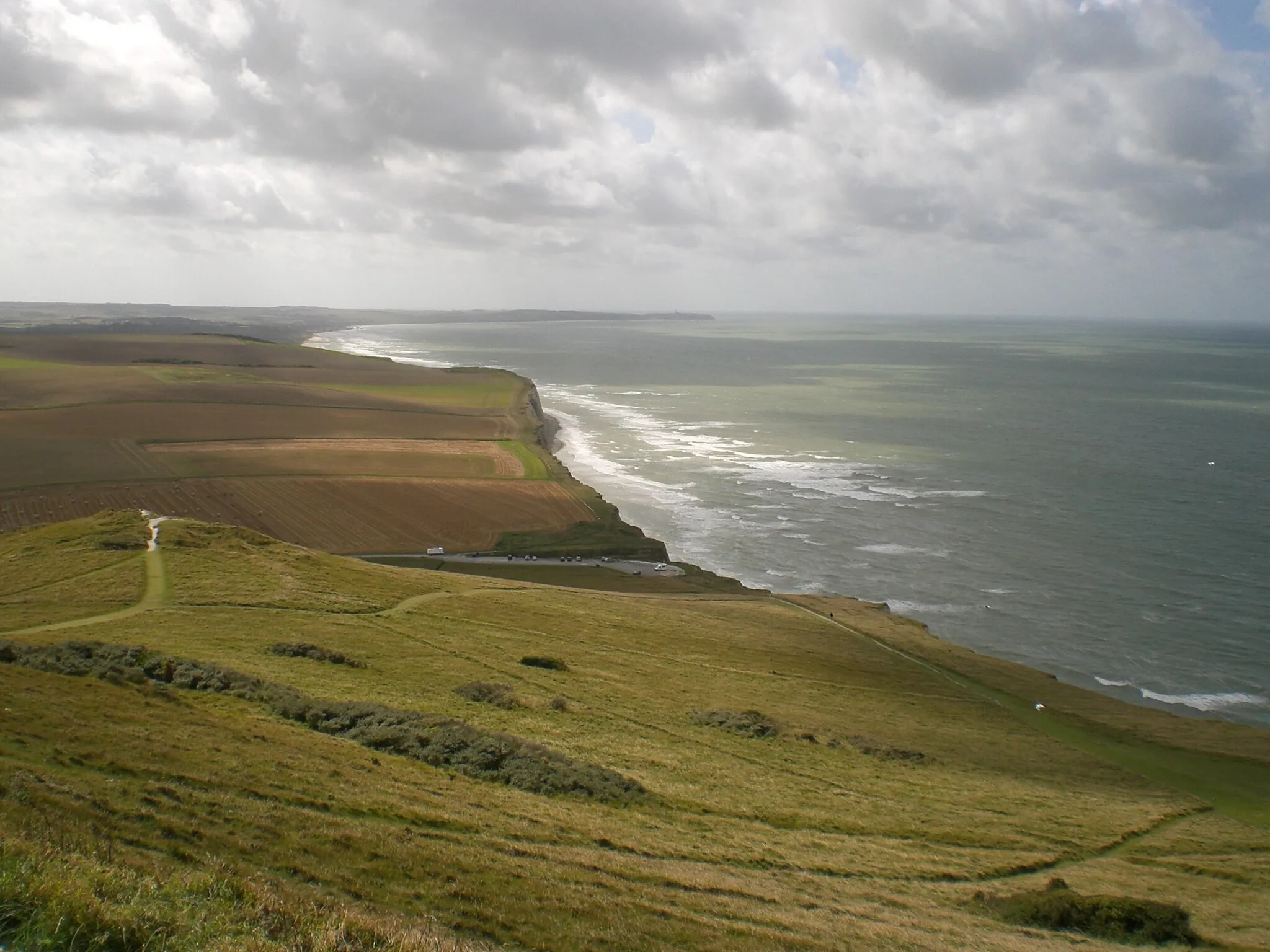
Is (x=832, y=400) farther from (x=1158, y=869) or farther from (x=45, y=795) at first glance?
(x=45, y=795)

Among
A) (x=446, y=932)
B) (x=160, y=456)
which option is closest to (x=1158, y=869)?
(x=446, y=932)

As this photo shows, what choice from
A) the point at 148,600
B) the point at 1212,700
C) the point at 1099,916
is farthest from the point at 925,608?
the point at 148,600

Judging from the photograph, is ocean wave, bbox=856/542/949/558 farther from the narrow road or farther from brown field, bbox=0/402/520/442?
brown field, bbox=0/402/520/442

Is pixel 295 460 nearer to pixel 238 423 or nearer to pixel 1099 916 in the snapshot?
pixel 238 423

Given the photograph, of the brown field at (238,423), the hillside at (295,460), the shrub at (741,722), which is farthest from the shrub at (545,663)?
the brown field at (238,423)

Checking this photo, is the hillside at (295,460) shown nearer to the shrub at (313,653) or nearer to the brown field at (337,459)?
the brown field at (337,459)
